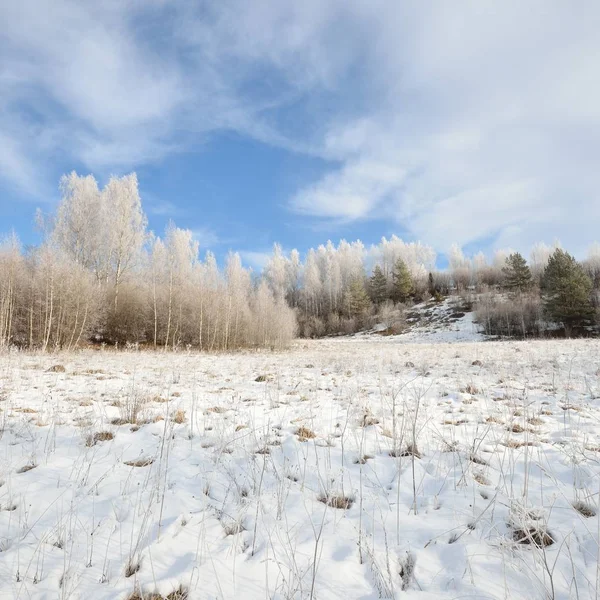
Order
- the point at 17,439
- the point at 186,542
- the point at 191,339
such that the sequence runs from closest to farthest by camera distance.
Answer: the point at 186,542
the point at 17,439
the point at 191,339

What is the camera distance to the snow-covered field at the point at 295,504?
6.18 feet

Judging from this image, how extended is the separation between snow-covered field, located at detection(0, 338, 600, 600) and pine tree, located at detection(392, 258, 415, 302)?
200 feet

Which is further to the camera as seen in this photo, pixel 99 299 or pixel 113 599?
pixel 99 299

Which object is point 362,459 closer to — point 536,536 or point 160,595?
point 536,536

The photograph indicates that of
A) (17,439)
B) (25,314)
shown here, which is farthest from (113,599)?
(25,314)

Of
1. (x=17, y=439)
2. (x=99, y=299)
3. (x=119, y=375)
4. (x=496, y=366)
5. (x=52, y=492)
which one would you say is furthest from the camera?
(x=99, y=299)

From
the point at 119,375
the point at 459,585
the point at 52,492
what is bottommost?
the point at 459,585

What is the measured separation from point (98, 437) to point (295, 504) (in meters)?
2.72

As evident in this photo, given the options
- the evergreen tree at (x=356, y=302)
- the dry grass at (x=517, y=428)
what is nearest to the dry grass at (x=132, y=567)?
the dry grass at (x=517, y=428)

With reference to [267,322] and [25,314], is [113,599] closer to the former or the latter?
[25,314]

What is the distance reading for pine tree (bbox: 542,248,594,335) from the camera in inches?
1475

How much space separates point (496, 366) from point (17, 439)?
1129cm

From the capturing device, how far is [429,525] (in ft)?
7.82

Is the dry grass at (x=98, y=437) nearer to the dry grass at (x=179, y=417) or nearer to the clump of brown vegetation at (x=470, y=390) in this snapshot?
the dry grass at (x=179, y=417)
